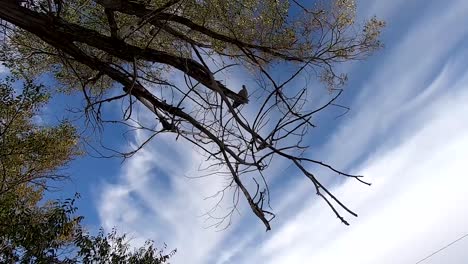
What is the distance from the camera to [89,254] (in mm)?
5926

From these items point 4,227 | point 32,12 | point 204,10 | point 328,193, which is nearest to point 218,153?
point 328,193

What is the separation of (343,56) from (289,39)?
0.76 metres

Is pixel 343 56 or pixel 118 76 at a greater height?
pixel 343 56

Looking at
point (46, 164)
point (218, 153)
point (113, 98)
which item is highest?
point (46, 164)

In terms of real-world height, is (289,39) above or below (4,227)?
above

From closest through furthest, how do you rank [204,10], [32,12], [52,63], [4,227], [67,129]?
[32,12] → [204,10] → [4,227] → [52,63] → [67,129]

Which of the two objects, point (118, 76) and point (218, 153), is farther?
point (118, 76)

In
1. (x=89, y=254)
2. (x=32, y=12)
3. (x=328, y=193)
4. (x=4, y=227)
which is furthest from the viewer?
(x=89, y=254)

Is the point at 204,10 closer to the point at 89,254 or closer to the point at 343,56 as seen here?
the point at 343,56

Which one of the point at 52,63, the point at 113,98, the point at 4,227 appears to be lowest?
the point at 113,98

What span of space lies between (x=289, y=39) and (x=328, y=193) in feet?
10.9

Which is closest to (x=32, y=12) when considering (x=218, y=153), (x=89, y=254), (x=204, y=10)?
(x=218, y=153)

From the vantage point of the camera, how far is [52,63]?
5547mm

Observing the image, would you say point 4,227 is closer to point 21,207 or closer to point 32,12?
point 21,207
